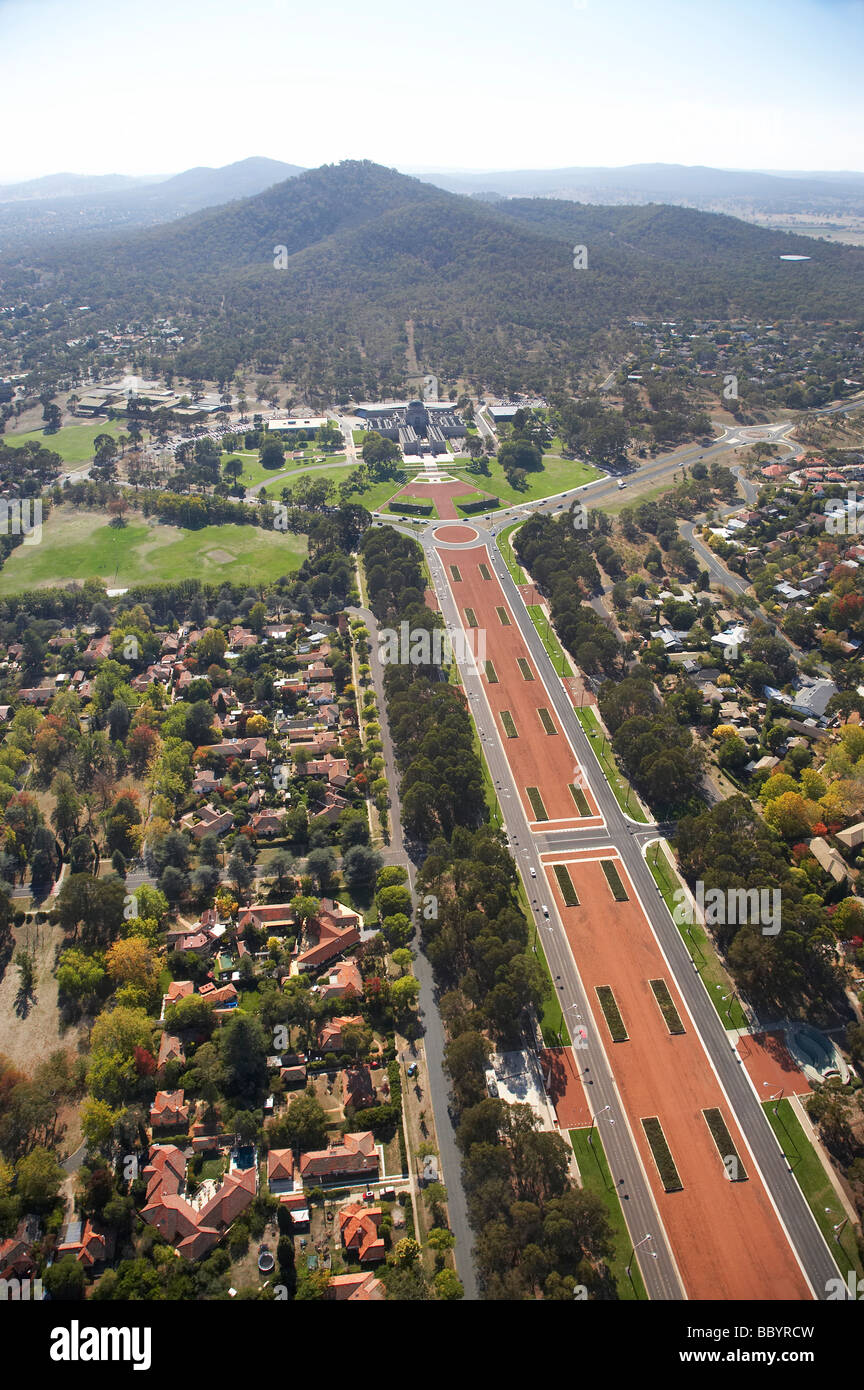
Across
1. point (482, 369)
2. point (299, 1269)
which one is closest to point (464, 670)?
point (299, 1269)

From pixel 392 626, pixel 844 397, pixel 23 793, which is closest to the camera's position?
pixel 23 793

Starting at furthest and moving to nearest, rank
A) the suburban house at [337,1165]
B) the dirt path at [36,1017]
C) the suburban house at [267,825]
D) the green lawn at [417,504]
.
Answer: the green lawn at [417,504]
the suburban house at [267,825]
the dirt path at [36,1017]
the suburban house at [337,1165]

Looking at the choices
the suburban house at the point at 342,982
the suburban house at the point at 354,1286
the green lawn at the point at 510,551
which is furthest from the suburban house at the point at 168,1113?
the green lawn at the point at 510,551

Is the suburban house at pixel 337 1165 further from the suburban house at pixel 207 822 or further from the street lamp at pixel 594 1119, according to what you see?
the suburban house at pixel 207 822

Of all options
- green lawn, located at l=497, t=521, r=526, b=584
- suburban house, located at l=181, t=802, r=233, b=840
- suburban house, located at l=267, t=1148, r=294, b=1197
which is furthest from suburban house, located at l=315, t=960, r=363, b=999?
green lawn, located at l=497, t=521, r=526, b=584

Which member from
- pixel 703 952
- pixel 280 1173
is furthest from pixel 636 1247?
pixel 703 952

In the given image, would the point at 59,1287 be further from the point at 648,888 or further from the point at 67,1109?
the point at 648,888
